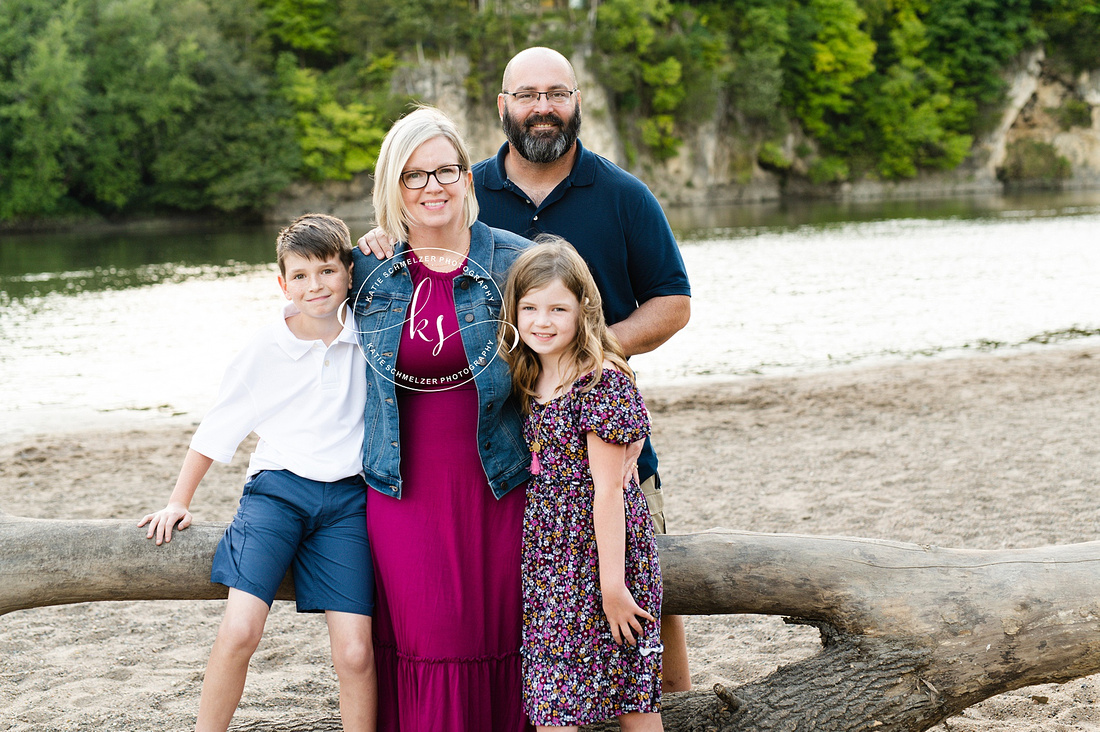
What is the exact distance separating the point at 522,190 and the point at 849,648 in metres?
1.89

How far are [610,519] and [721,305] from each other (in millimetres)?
16291

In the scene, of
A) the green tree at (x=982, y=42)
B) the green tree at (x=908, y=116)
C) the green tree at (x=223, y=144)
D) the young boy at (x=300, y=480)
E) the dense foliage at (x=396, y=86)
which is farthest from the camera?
the green tree at (x=982, y=42)

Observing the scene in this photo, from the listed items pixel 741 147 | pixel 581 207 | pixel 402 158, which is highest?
pixel 741 147

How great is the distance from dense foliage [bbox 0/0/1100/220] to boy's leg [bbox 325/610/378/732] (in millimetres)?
41749

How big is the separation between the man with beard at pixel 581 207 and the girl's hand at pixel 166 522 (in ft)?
4.69

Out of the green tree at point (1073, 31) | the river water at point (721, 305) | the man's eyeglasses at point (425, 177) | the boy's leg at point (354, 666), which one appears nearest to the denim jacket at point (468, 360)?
the man's eyeglasses at point (425, 177)

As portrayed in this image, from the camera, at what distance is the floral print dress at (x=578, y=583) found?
2496 mm

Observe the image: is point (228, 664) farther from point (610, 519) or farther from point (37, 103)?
point (37, 103)

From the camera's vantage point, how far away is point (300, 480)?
8.86ft

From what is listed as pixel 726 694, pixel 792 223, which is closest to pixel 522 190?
pixel 726 694

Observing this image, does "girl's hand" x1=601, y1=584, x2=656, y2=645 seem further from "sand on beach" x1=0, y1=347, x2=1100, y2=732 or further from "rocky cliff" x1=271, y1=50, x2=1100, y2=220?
"rocky cliff" x1=271, y1=50, x2=1100, y2=220

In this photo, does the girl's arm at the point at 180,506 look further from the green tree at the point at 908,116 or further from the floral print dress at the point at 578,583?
the green tree at the point at 908,116

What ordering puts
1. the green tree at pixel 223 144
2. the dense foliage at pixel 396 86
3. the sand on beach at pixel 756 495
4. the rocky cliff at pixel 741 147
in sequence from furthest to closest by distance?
1. the rocky cliff at pixel 741 147
2. the green tree at pixel 223 144
3. the dense foliage at pixel 396 86
4. the sand on beach at pixel 756 495

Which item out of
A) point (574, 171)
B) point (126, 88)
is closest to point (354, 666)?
point (574, 171)
